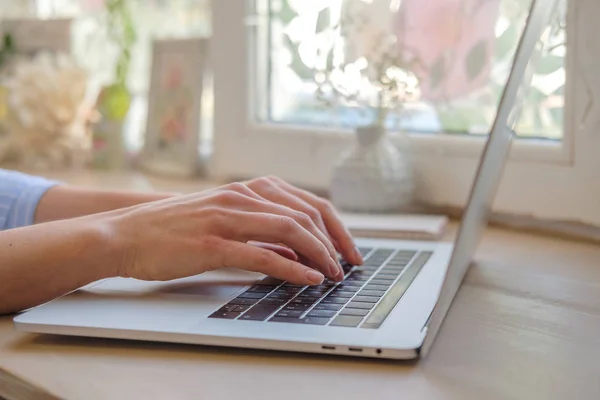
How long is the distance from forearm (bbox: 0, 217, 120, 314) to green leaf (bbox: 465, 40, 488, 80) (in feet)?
2.26

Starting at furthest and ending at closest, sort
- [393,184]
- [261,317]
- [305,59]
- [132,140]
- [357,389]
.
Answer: [132,140] → [305,59] → [393,184] → [261,317] → [357,389]

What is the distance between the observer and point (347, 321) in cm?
64

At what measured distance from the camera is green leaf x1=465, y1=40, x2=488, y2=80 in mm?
1204

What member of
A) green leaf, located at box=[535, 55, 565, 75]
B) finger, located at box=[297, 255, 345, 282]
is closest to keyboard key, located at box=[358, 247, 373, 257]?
finger, located at box=[297, 255, 345, 282]

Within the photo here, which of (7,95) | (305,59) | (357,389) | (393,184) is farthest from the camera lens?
(7,95)

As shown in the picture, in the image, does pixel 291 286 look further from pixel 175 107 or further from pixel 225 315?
pixel 175 107

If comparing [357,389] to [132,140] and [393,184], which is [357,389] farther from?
[132,140]

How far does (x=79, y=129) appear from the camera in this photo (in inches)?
72.9

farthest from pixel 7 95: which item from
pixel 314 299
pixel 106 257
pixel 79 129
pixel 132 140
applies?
pixel 314 299

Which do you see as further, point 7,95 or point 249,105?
point 7,95

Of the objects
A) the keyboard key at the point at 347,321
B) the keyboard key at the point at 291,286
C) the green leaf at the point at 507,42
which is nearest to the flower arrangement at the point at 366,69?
the green leaf at the point at 507,42

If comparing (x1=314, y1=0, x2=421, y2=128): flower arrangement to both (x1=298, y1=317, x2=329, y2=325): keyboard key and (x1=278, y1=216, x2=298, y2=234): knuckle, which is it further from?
(x1=298, y1=317, x2=329, y2=325): keyboard key

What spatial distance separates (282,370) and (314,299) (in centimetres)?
15

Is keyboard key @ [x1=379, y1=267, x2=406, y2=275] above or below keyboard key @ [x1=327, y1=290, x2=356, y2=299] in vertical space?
below
